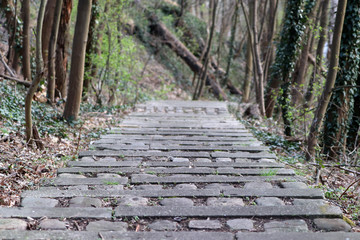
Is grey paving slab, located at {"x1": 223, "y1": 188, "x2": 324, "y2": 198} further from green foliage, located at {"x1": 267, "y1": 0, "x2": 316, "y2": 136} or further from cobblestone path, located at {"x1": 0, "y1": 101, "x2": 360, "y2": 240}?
green foliage, located at {"x1": 267, "y1": 0, "x2": 316, "y2": 136}

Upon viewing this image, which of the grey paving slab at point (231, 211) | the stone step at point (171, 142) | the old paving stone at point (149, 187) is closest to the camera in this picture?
the grey paving slab at point (231, 211)

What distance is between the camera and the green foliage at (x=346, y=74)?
7.48 meters

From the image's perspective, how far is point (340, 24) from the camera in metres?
6.06

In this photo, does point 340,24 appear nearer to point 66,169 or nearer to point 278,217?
point 278,217

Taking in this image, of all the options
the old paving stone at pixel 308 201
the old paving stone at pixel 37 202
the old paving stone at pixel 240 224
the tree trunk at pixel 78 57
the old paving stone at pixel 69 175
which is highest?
the tree trunk at pixel 78 57

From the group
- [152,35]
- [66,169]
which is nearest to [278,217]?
[66,169]

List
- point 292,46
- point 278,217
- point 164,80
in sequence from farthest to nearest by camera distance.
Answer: point 164,80 < point 292,46 < point 278,217

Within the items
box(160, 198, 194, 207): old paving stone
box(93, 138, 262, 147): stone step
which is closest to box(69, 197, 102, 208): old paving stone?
box(160, 198, 194, 207): old paving stone

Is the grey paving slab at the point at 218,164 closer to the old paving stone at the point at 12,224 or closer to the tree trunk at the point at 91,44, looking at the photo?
the old paving stone at the point at 12,224

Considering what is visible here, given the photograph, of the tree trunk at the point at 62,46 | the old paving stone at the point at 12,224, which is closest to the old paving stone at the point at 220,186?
the old paving stone at the point at 12,224

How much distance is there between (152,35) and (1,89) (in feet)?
50.7

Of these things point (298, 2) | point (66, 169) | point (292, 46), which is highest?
point (298, 2)

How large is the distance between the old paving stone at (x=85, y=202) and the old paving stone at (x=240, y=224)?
116 cm

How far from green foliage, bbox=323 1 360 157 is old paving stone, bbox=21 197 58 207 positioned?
6.19 meters
